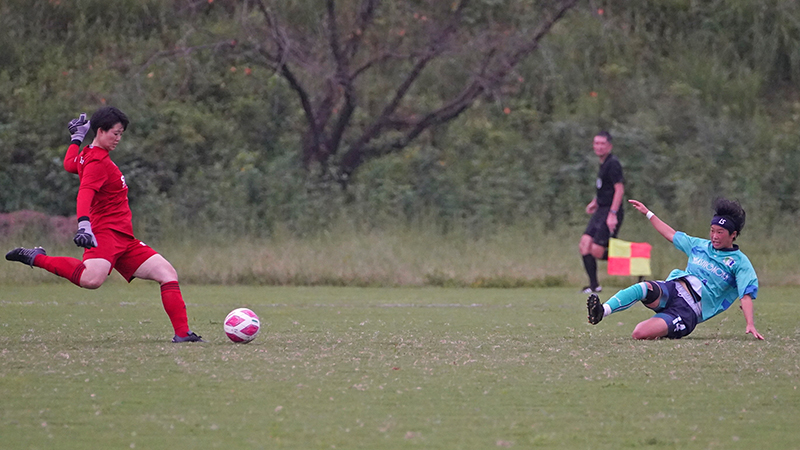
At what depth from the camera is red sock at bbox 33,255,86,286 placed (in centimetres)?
736

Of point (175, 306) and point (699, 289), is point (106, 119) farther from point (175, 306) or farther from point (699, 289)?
point (699, 289)

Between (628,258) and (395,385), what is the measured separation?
895 centimetres

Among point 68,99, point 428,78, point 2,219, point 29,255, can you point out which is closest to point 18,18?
point 68,99

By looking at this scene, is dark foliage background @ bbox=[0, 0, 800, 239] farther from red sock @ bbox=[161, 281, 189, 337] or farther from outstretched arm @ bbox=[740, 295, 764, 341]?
outstretched arm @ bbox=[740, 295, 764, 341]

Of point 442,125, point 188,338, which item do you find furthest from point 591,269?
point 442,125

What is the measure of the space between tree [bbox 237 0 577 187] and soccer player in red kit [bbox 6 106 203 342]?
551 inches

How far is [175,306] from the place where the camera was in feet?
24.9

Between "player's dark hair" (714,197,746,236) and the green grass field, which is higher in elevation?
"player's dark hair" (714,197,746,236)

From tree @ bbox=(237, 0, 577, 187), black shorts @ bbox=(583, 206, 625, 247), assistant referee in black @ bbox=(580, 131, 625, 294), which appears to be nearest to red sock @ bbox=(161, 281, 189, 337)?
assistant referee in black @ bbox=(580, 131, 625, 294)

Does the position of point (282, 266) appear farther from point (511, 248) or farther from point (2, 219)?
point (2, 219)

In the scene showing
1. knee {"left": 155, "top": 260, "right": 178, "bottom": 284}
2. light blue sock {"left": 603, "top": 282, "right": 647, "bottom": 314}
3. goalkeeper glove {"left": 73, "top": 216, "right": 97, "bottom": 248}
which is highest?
goalkeeper glove {"left": 73, "top": 216, "right": 97, "bottom": 248}

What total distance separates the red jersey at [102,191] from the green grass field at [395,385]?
91 centimetres

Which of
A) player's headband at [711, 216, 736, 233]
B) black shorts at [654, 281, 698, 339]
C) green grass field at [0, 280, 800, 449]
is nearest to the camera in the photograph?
green grass field at [0, 280, 800, 449]

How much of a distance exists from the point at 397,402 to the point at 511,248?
1295 centimetres
